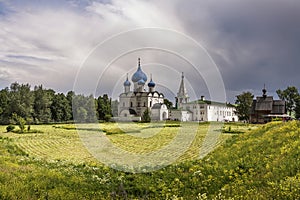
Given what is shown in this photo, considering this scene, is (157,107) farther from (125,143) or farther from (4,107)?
(125,143)

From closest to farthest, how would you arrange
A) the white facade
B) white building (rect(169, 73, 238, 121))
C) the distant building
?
the distant building
white building (rect(169, 73, 238, 121))
the white facade

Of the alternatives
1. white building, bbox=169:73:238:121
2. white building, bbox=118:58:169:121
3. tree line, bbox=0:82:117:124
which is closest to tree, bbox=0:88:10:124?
tree line, bbox=0:82:117:124

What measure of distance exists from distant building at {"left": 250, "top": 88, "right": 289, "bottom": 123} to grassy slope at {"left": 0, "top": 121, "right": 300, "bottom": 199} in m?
58.3

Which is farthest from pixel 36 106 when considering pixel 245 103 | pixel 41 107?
pixel 245 103

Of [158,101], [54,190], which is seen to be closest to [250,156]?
[54,190]

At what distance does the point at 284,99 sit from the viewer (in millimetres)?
74250

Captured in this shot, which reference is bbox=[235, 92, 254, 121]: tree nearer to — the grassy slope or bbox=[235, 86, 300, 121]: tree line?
bbox=[235, 86, 300, 121]: tree line

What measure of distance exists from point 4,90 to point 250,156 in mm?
84231

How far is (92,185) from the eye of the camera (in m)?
12.3

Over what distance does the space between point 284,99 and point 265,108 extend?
22.8 ft

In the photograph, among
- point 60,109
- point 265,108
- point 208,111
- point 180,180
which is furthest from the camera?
point 60,109

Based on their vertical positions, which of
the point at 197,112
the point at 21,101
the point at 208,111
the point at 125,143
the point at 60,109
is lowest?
the point at 125,143

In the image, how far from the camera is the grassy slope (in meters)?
9.98

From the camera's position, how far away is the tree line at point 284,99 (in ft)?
240
